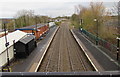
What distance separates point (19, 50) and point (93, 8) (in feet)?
55.5

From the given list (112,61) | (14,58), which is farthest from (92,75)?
(14,58)

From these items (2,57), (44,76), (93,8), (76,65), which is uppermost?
(93,8)

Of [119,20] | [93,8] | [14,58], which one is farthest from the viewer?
[93,8]

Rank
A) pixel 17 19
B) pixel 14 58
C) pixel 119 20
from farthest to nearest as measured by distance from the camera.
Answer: pixel 17 19 → pixel 119 20 → pixel 14 58

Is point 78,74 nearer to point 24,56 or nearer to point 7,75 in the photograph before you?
point 7,75

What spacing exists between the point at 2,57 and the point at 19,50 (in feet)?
8.48

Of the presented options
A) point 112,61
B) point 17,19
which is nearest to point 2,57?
point 112,61

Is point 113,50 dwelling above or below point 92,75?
below

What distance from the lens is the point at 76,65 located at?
10281 millimetres

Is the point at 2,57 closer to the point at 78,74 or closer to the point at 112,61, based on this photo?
the point at 112,61

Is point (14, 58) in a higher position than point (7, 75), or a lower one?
lower

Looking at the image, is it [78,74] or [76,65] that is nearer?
[78,74]

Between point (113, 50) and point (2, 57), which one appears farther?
point (113, 50)

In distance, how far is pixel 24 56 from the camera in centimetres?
1223
